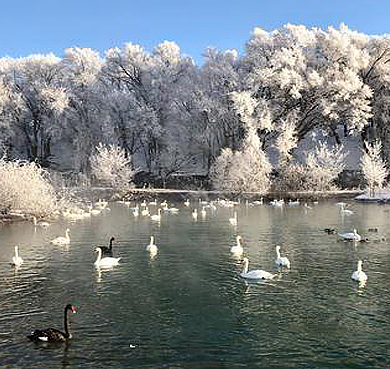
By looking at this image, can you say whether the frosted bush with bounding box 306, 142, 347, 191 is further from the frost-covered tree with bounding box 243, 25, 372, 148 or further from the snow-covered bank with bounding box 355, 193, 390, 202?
the frost-covered tree with bounding box 243, 25, 372, 148

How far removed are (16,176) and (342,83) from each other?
46352 mm

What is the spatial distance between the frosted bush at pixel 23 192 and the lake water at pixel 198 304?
10112mm

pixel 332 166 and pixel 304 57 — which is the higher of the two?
pixel 304 57

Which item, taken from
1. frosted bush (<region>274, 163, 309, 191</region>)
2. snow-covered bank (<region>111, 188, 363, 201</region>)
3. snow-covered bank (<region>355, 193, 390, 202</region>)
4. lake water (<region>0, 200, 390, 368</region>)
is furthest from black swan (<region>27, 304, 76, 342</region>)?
frosted bush (<region>274, 163, 309, 191</region>)

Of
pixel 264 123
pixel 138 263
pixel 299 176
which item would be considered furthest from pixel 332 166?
pixel 138 263

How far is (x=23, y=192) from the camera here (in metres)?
44.9

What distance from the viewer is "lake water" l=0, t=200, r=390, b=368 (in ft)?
46.5

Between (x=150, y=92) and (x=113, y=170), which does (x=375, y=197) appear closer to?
(x=113, y=170)

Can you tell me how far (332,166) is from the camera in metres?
70.6

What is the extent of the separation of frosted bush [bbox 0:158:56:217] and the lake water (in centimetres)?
1011

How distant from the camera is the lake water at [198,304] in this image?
14180 mm

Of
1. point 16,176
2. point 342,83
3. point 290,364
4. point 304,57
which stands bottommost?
point 290,364

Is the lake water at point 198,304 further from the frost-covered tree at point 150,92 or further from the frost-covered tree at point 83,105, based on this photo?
the frost-covered tree at point 83,105

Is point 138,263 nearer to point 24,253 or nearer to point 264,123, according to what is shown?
point 24,253
